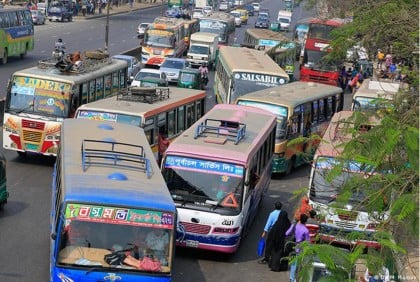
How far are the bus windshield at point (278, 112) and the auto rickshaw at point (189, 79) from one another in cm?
1373

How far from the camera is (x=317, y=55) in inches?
1951

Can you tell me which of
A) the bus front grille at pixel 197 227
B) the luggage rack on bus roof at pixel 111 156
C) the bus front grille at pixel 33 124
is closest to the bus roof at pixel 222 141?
the bus front grille at pixel 197 227

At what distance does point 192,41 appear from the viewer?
50.1 m

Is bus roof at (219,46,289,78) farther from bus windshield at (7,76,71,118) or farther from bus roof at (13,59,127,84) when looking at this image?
bus windshield at (7,76,71,118)

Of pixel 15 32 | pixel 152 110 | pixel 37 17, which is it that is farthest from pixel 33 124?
pixel 37 17

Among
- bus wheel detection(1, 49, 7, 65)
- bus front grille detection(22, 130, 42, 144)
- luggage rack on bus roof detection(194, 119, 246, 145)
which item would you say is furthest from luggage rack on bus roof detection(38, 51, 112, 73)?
bus wheel detection(1, 49, 7, 65)

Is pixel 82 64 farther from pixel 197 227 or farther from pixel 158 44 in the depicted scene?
pixel 158 44

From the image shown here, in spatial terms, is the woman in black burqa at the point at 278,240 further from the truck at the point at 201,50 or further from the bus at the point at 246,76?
the truck at the point at 201,50

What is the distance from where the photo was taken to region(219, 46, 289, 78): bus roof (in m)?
30.3

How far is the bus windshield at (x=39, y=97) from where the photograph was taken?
21562 millimetres

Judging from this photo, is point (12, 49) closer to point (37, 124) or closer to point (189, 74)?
point (189, 74)

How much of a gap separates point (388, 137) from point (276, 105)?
15.2m

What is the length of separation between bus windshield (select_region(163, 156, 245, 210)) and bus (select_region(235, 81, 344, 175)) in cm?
663

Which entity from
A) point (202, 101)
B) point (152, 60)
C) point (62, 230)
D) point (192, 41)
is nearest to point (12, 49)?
point (152, 60)
